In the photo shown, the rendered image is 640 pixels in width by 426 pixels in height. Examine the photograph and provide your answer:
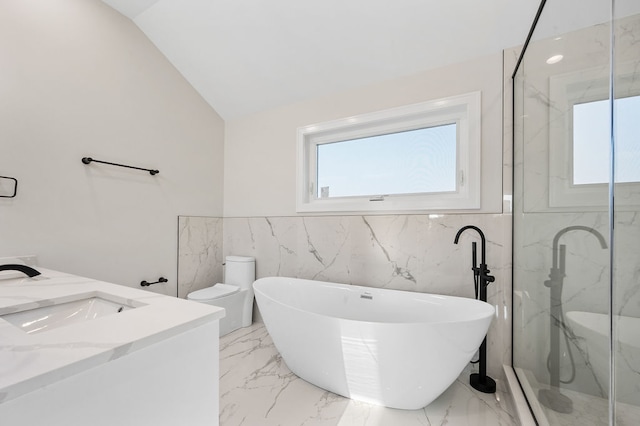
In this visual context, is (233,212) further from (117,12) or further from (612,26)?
(612,26)

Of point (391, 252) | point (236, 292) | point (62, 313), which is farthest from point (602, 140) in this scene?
point (236, 292)

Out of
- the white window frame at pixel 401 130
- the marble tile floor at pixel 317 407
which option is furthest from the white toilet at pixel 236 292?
the white window frame at pixel 401 130

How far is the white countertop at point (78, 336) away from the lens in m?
0.46

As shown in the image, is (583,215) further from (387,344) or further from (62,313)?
(62,313)

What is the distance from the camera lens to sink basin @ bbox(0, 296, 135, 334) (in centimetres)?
90

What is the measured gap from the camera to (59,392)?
0.47 meters

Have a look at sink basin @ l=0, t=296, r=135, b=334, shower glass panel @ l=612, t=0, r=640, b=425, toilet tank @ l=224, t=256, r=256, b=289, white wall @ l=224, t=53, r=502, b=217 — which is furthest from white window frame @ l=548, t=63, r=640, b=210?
toilet tank @ l=224, t=256, r=256, b=289

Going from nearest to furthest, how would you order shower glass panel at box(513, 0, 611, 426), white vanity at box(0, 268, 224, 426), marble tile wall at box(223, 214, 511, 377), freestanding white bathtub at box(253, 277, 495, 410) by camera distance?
1. white vanity at box(0, 268, 224, 426)
2. shower glass panel at box(513, 0, 611, 426)
3. freestanding white bathtub at box(253, 277, 495, 410)
4. marble tile wall at box(223, 214, 511, 377)

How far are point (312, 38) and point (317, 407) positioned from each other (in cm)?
247

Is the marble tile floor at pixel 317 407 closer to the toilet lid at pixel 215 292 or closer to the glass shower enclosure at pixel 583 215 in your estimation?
the glass shower enclosure at pixel 583 215

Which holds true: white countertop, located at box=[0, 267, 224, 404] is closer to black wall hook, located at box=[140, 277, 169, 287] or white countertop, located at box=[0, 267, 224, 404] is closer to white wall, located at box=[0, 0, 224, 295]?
white wall, located at box=[0, 0, 224, 295]

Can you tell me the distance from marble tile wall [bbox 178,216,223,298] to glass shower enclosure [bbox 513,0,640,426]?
2.67 metres

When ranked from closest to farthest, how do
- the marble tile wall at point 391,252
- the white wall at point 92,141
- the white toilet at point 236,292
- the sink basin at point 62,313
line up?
the sink basin at point 62,313 < the white wall at point 92,141 < the marble tile wall at point 391,252 < the white toilet at point 236,292

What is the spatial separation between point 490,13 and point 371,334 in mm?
2012
